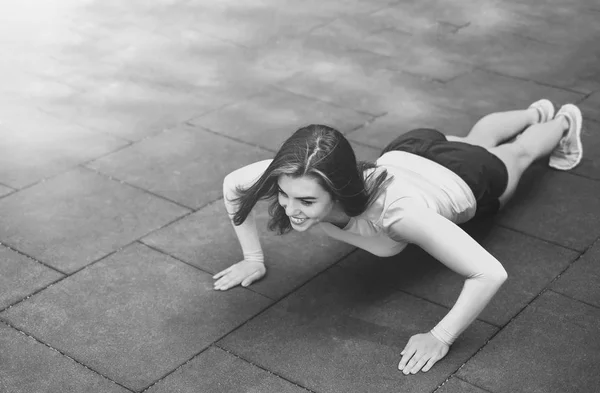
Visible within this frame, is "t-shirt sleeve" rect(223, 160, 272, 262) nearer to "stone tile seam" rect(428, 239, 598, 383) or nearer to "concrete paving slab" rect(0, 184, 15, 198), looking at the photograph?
"stone tile seam" rect(428, 239, 598, 383)

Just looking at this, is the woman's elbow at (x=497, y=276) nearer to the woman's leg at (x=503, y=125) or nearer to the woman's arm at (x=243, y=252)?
the woman's arm at (x=243, y=252)

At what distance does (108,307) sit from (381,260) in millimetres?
1110

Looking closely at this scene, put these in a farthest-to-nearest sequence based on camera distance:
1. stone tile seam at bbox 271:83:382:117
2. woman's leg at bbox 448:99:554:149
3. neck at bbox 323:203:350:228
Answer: stone tile seam at bbox 271:83:382:117 < woman's leg at bbox 448:99:554:149 < neck at bbox 323:203:350:228

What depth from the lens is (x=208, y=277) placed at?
365 cm

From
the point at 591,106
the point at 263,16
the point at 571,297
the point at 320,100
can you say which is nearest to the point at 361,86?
the point at 320,100

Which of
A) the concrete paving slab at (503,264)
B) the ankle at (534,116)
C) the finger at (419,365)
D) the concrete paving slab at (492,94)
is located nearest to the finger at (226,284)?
the concrete paving slab at (503,264)

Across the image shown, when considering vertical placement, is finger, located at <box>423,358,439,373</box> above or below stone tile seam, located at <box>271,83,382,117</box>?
below

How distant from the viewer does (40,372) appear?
3.08 metres

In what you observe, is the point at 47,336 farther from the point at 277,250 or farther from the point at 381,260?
the point at 381,260

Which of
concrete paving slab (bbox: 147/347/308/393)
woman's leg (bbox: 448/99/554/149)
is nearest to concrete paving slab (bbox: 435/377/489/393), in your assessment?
concrete paving slab (bbox: 147/347/308/393)

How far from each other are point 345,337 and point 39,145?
2159 mm

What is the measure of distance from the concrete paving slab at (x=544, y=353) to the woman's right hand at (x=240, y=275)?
0.91m

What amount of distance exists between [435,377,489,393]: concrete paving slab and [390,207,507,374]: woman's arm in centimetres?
10

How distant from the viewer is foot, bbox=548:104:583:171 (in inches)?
179
